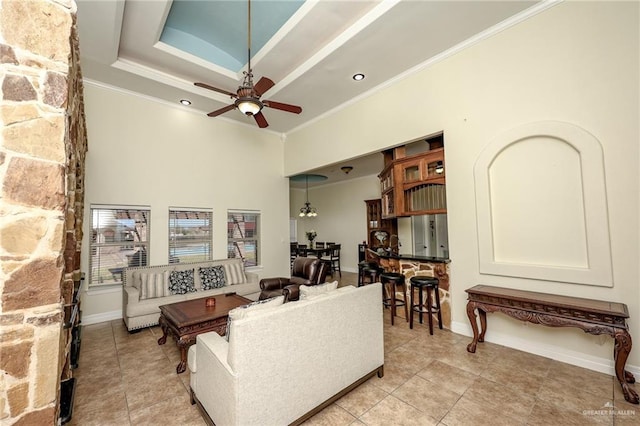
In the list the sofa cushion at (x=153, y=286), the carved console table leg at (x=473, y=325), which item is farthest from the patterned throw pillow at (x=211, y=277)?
the carved console table leg at (x=473, y=325)

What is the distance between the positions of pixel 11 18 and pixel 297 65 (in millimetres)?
3450

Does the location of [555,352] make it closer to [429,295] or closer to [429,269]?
[429,295]

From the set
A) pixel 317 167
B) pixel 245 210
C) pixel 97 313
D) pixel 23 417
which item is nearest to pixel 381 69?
pixel 317 167

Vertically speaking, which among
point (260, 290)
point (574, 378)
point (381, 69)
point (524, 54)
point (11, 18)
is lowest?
point (574, 378)

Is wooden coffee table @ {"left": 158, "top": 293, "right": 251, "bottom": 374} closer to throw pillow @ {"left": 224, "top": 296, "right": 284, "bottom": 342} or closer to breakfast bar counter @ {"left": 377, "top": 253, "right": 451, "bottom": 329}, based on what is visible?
throw pillow @ {"left": 224, "top": 296, "right": 284, "bottom": 342}

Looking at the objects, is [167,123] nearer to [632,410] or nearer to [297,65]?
Result: [297,65]

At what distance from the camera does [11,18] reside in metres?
1.43

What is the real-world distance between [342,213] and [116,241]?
21.9ft

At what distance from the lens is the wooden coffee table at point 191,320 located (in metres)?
2.86

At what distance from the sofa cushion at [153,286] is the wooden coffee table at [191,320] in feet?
2.83

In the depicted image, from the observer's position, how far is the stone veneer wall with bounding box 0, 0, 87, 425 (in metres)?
1.36

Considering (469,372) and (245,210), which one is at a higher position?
(245,210)

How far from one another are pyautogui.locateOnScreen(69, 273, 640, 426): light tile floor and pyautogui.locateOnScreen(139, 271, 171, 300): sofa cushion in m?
0.87

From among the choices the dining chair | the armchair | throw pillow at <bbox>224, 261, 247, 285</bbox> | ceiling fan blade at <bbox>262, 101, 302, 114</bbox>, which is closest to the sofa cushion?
throw pillow at <bbox>224, 261, 247, 285</bbox>
